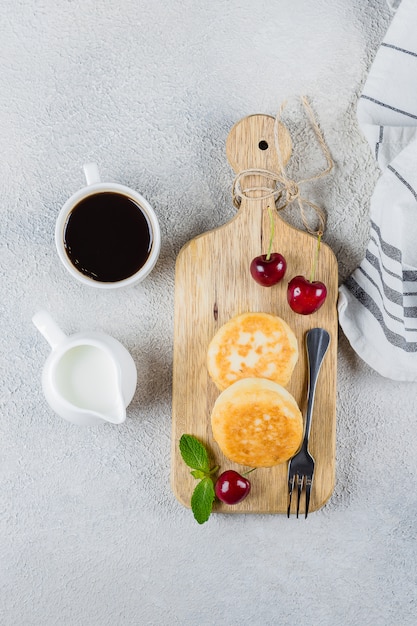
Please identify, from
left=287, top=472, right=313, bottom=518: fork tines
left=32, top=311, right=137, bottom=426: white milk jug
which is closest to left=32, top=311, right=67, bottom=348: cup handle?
left=32, top=311, right=137, bottom=426: white milk jug

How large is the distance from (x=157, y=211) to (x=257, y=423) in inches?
15.1

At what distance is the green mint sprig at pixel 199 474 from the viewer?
97 centimetres

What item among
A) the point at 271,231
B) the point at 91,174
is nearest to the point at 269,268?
the point at 271,231

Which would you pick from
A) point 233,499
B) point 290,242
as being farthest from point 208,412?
point 290,242

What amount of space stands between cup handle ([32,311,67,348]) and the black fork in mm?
377

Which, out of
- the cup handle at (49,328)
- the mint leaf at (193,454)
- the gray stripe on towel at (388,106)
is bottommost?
the mint leaf at (193,454)

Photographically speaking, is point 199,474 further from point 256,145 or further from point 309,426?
point 256,145

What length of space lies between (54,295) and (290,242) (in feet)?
1.30

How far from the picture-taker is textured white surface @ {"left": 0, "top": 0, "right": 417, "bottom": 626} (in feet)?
3.48

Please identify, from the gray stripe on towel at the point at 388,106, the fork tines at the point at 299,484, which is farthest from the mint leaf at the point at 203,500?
the gray stripe on towel at the point at 388,106

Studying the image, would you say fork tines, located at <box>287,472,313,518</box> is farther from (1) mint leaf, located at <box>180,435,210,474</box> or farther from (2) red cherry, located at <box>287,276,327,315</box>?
(2) red cherry, located at <box>287,276,327,315</box>

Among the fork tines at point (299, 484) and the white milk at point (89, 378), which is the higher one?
the white milk at point (89, 378)

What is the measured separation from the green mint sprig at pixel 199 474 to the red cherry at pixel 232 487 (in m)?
0.02

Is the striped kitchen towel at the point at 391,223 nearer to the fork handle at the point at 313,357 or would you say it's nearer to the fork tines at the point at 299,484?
the fork handle at the point at 313,357
